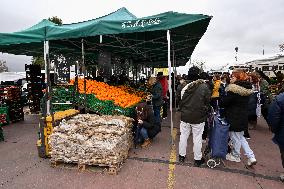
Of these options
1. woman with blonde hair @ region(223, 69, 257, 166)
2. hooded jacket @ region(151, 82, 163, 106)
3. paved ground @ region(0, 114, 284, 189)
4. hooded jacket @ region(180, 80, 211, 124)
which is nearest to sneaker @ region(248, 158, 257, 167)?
woman with blonde hair @ region(223, 69, 257, 166)

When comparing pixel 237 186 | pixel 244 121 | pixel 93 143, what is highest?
pixel 244 121

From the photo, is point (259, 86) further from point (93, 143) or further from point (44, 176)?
point (44, 176)

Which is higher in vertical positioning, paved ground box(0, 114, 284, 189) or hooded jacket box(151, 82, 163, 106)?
hooded jacket box(151, 82, 163, 106)

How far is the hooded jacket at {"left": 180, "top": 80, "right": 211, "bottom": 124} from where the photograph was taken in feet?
18.5

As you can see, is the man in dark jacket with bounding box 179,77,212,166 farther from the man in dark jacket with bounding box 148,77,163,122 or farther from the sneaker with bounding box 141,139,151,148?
the man in dark jacket with bounding box 148,77,163,122

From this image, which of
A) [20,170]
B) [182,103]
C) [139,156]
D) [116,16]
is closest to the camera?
[20,170]

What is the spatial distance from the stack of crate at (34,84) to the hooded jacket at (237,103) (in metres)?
9.81

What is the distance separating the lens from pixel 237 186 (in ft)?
15.8

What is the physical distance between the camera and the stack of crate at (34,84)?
1255cm

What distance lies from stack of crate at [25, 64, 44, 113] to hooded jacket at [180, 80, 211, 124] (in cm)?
910

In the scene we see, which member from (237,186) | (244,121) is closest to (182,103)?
(244,121)

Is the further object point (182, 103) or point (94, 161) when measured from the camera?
point (182, 103)

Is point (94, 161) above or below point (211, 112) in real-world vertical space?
below

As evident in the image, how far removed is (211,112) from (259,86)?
13.6ft
